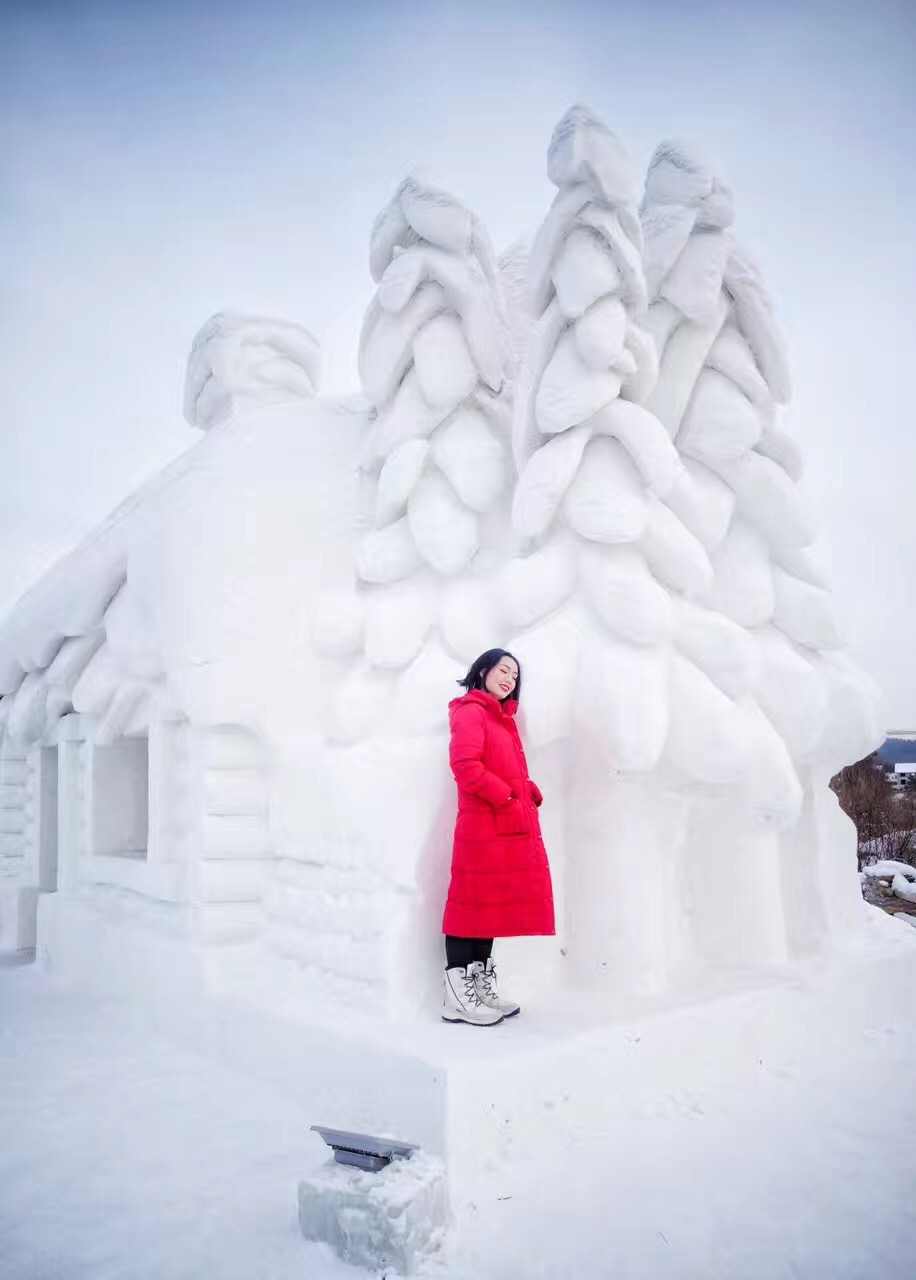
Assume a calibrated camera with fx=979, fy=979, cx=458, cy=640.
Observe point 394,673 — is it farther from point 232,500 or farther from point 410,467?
point 232,500

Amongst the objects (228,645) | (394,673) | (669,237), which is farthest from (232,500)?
(669,237)

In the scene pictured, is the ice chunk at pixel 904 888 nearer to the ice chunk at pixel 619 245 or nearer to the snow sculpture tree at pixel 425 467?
the snow sculpture tree at pixel 425 467

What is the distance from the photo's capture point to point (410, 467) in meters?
4.15

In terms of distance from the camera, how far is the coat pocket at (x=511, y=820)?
3365 mm

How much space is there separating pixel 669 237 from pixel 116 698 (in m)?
3.46

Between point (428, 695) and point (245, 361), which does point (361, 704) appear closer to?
point (428, 695)

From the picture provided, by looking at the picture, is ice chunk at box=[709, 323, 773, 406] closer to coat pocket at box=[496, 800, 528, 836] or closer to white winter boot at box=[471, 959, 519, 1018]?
coat pocket at box=[496, 800, 528, 836]

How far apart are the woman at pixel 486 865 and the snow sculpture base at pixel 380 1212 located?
0.80m

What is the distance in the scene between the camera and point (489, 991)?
3.40 m

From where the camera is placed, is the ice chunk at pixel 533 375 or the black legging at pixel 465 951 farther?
the ice chunk at pixel 533 375

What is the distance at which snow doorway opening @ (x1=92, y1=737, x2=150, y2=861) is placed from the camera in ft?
18.0

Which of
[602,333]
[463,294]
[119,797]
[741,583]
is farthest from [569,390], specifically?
[119,797]

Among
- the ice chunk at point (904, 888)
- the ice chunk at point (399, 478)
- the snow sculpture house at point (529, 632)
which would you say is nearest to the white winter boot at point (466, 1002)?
the snow sculpture house at point (529, 632)

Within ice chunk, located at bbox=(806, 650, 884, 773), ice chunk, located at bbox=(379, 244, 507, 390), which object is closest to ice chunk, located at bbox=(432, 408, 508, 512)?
ice chunk, located at bbox=(379, 244, 507, 390)
